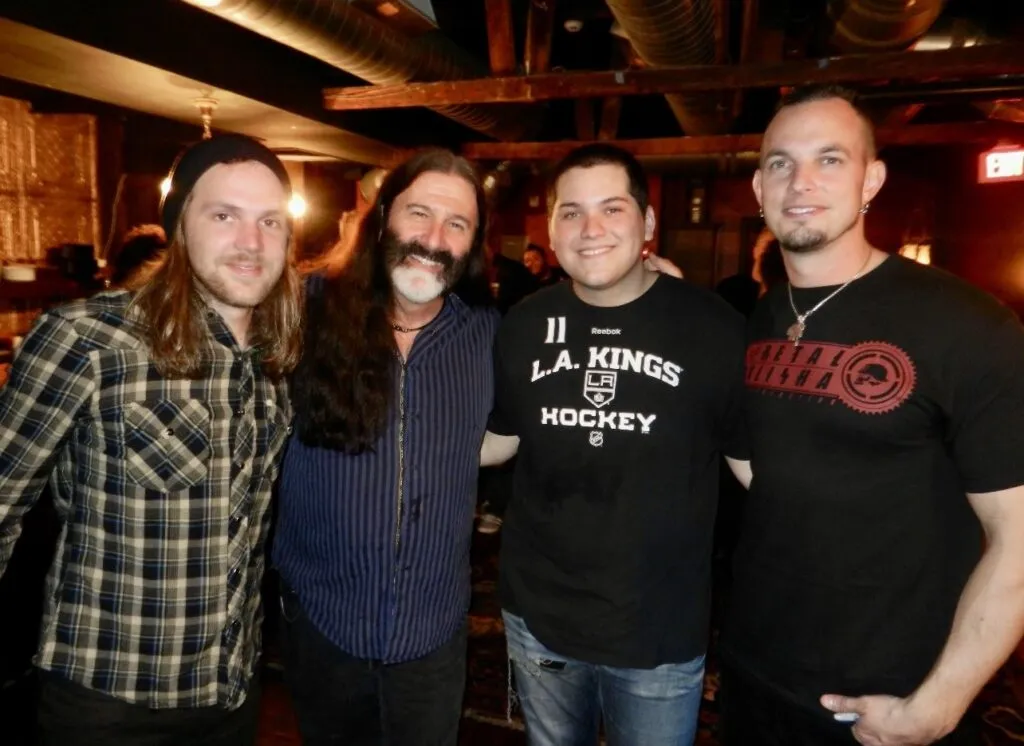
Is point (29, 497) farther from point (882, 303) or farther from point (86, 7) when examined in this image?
point (86, 7)

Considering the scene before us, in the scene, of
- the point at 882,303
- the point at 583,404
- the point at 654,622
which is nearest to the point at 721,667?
the point at 654,622

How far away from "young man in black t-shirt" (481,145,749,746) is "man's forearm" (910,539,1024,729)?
61cm

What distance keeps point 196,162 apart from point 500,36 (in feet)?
14.7

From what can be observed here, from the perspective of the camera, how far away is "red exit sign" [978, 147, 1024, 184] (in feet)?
23.9

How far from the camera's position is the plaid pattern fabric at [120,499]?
5.19 feet

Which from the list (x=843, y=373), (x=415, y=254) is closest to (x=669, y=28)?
(x=415, y=254)

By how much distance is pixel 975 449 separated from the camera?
1.57 m

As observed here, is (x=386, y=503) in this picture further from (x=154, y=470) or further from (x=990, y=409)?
(x=990, y=409)

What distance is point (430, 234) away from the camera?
2.24m

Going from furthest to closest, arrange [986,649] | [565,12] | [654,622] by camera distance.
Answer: [565,12]
[654,622]
[986,649]

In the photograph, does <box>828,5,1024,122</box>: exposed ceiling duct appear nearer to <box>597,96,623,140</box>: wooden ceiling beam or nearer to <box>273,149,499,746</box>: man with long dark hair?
<box>273,149,499,746</box>: man with long dark hair

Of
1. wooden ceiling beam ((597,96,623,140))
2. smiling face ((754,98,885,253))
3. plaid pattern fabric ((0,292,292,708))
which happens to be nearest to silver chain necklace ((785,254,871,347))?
smiling face ((754,98,885,253))

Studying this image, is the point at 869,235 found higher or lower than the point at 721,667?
higher

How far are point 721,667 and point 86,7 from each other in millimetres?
4933
